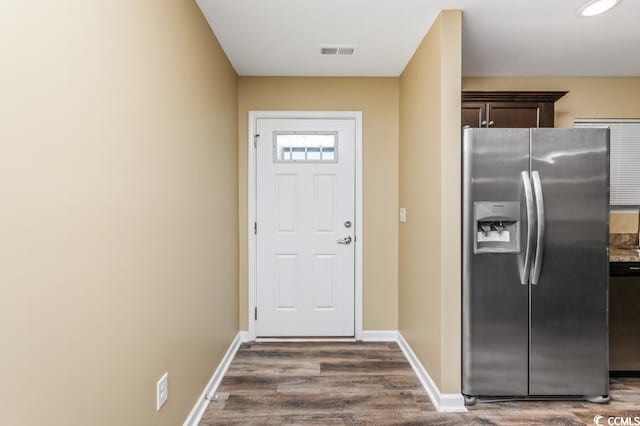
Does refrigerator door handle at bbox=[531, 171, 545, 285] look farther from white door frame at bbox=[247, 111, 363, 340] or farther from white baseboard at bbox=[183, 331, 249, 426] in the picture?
white baseboard at bbox=[183, 331, 249, 426]

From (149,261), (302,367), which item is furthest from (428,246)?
(149,261)

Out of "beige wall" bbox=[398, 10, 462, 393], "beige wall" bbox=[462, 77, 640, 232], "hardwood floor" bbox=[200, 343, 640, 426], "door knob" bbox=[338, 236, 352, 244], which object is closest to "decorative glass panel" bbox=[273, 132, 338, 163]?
"door knob" bbox=[338, 236, 352, 244]

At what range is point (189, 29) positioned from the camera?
206 cm

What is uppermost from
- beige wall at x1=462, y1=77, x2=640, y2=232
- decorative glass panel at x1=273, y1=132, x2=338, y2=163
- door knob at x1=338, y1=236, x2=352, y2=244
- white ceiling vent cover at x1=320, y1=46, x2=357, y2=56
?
white ceiling vent cover at x1=320, y1=46, x2=357, y2=56

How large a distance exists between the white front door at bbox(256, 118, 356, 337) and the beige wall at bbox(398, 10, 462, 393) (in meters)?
0.73

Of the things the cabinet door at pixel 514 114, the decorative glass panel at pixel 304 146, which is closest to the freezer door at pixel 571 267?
the cabinet door at pixel 514 114

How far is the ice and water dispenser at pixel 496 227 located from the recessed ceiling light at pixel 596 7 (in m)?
1.24

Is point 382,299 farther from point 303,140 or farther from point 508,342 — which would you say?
point 303,140

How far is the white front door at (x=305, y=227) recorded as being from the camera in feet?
11.3

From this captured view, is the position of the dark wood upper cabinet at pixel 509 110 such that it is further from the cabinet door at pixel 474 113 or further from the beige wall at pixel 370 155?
the beige wall at pixel 370 155

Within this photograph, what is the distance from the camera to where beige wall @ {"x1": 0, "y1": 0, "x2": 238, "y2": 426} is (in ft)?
2.93

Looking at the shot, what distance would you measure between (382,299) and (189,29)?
270 centimetres

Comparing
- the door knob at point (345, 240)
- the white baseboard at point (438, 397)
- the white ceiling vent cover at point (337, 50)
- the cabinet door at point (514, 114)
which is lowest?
the white baseboard at point (438, 397)

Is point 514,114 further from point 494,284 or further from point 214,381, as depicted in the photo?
point 214,381
